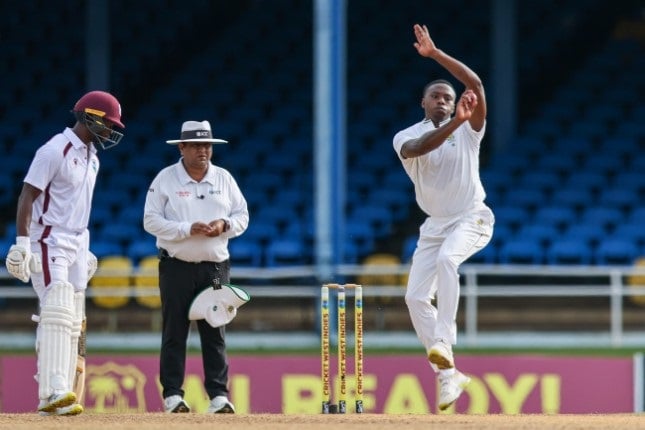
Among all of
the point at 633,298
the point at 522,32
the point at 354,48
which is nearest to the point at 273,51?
the point at 354,48

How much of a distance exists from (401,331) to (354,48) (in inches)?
290

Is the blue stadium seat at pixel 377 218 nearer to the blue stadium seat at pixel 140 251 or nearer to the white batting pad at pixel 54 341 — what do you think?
the blue stadium seat at pixel 140 251

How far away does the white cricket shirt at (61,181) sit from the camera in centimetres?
963

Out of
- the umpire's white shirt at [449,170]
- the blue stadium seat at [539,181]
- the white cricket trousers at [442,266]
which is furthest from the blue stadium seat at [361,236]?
the umpire's white shirt at [449,170]

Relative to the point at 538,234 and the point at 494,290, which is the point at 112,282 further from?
the point at 538,234

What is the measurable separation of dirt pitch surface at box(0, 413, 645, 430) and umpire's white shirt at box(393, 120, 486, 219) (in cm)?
140

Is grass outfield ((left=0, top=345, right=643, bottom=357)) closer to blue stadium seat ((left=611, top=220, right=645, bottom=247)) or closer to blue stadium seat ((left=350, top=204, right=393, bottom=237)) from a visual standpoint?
blue stadium seat ((left=611, top=220, right=645, bottom=247))

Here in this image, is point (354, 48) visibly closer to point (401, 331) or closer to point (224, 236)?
point (401, 331)

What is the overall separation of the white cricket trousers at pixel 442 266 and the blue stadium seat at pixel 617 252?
854 centimetres

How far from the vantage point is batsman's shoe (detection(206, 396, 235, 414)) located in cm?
1059

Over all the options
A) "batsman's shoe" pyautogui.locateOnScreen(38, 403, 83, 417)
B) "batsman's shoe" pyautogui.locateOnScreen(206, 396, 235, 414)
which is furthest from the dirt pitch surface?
"batsman's shoe" pyautogui.locateOnScreen(206, 396, 235, 414)

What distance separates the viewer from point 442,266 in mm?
10109

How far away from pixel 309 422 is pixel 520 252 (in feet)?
30.6

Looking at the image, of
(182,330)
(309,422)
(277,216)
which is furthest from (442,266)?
(277,216)
